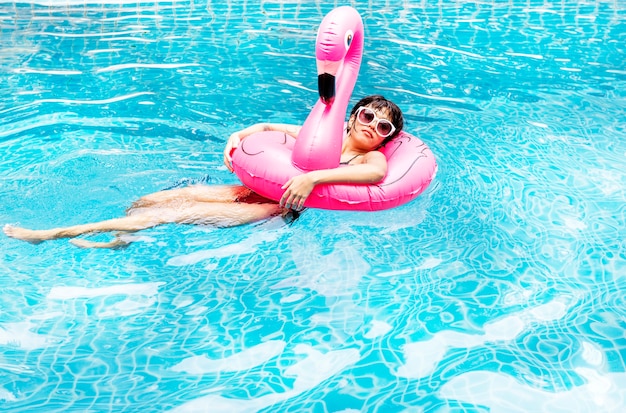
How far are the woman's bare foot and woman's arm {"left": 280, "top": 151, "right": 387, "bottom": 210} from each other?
1.11 m

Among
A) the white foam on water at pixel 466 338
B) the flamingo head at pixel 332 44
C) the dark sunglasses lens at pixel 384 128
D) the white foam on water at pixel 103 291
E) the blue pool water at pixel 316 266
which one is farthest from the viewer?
the dark sunglasses lens at pixel 384 128

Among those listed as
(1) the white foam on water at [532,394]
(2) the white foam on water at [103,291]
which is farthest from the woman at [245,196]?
(1) the white foam on water at [532,394]

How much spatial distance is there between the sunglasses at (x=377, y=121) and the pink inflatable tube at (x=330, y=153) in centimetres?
19

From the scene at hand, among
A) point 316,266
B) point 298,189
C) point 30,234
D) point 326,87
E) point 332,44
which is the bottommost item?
point 316,266

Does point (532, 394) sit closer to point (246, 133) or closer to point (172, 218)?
point (172, 218)

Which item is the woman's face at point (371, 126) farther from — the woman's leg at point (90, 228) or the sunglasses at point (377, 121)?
the woman's leg at point (90, 228)

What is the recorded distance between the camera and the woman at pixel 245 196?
341cm

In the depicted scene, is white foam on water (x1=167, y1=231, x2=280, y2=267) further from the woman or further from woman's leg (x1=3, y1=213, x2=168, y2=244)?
woman's leg (x1=3, y1=213, x2=168, y2=244)

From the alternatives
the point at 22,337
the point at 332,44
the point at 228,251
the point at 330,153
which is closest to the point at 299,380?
the point at 228,251

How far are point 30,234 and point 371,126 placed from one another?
181 centimetres

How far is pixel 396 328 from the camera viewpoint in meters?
3.02

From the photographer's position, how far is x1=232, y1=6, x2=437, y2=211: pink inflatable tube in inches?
134

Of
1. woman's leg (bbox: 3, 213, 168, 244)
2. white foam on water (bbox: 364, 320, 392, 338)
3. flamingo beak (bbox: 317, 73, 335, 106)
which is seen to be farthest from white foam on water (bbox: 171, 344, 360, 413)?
flamingo beak (bbox: 317, 73, 335, 106)

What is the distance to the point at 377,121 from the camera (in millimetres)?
3826
